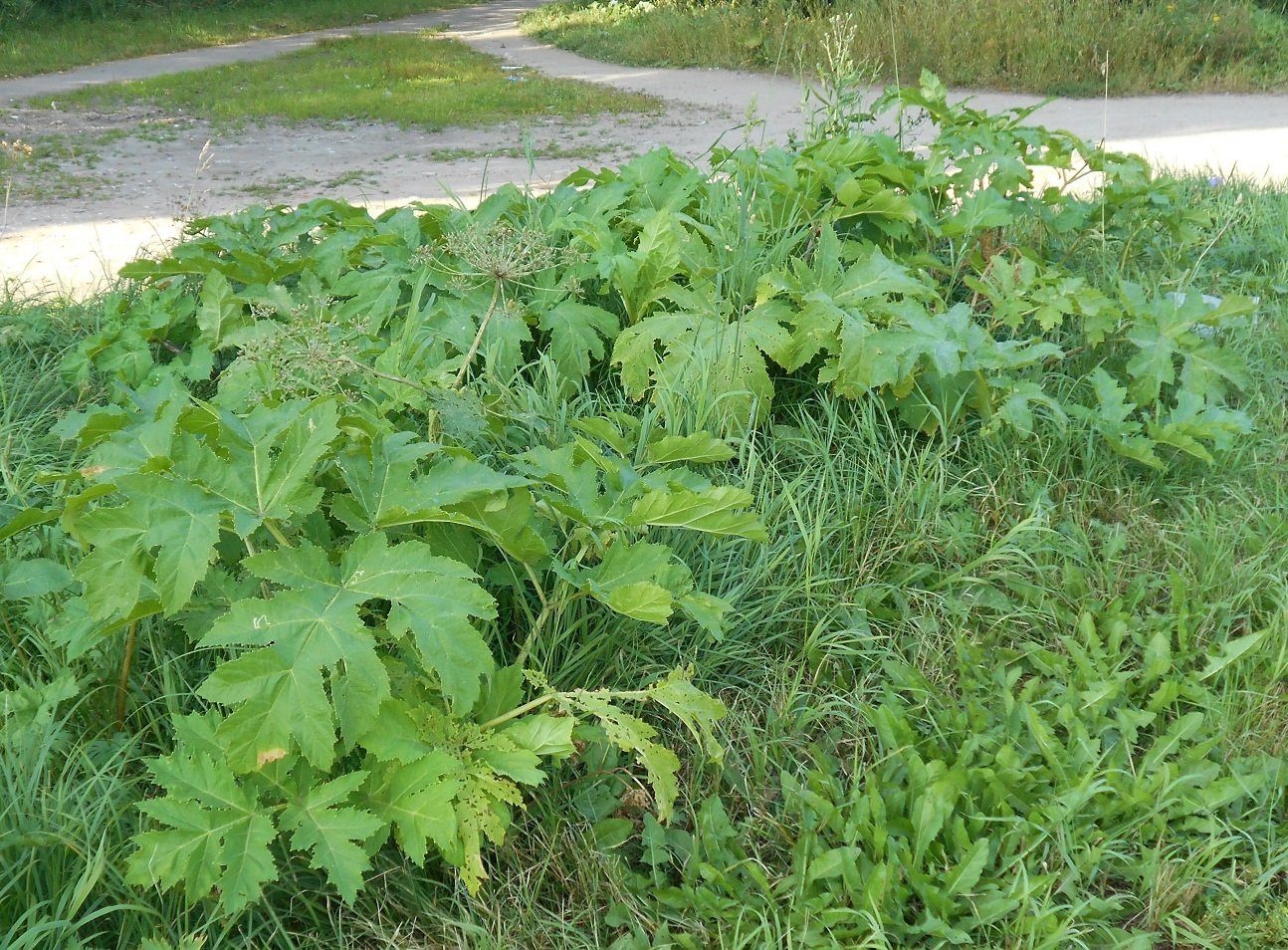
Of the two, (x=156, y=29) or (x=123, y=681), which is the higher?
(x=156, y=29)

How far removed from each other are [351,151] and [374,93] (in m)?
2.74

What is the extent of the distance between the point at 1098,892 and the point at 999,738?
1.18ft

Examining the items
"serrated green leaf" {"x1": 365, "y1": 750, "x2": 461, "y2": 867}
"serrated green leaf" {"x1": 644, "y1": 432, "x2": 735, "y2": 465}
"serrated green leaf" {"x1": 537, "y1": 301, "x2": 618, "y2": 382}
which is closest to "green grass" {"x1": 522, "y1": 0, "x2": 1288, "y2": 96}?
"serrated green leaf" {"x1": 537, "y1": 301, "x2": 618, "y2": 382}

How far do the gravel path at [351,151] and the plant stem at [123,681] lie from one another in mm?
2354

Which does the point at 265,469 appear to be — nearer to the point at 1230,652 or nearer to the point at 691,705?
the point at 691,705

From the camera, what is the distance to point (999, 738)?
221 cm

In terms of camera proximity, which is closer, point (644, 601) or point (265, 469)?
point (265, 469)

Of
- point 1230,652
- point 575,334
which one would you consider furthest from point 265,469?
point 1230,652

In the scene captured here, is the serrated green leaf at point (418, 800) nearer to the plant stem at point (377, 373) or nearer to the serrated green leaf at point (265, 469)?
the serrated green leaf at point (265, 469)

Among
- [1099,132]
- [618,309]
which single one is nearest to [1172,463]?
[618,309]

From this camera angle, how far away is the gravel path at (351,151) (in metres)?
5.13

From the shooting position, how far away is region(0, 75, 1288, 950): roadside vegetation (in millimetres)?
1730

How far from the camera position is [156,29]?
48.6 feet

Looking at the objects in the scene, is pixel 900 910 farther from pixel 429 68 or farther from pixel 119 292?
pixel 429 68
